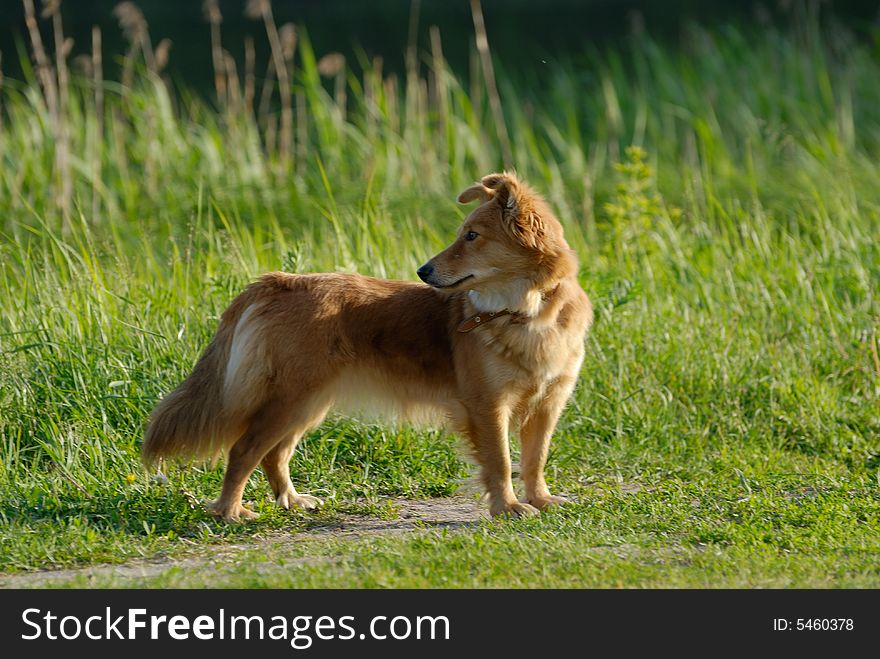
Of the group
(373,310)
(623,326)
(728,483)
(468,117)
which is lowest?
(728,483)

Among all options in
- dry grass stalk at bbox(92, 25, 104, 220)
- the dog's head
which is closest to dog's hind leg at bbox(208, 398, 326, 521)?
the dog's head

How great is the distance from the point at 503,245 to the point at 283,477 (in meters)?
1.60

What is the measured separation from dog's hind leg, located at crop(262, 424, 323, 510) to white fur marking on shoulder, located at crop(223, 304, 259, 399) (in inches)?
18.7

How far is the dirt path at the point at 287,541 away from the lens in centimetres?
470

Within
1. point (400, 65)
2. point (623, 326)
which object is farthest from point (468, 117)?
point (400, 65)

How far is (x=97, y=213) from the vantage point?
9609mm

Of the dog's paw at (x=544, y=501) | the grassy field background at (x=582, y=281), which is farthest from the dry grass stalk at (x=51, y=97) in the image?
the dog's paw at (x=544, y=501)

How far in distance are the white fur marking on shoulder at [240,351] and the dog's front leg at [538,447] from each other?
1.44m

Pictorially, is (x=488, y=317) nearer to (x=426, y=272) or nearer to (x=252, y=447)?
(x=426, y=272)

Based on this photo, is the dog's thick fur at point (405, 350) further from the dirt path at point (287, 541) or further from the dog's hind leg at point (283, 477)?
the dirt path at point (287, 541)

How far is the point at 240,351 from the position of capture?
5488mm

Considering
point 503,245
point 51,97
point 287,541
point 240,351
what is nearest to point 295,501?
point 287,541

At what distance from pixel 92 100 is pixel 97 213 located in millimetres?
2045
